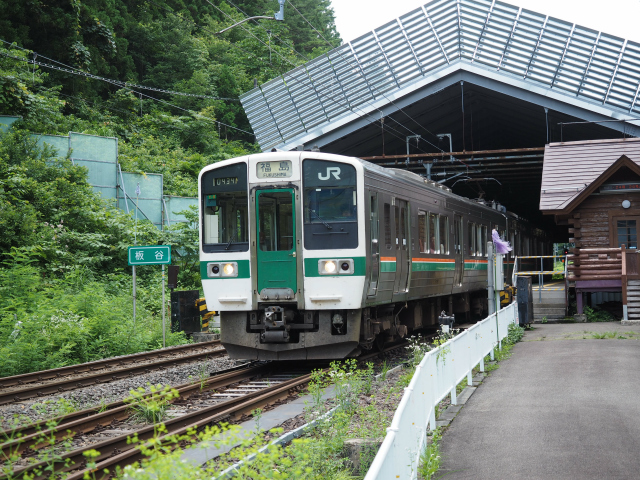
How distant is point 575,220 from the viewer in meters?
22.1

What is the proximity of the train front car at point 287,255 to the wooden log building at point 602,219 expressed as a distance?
39.0ft

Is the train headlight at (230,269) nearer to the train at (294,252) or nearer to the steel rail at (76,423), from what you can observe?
the train at (294,252)

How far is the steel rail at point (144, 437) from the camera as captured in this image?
5.87m

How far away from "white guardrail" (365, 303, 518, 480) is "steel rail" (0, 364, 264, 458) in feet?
8.85

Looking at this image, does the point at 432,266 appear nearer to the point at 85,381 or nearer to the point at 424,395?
the point at 85,381

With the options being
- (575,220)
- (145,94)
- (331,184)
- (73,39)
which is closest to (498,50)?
(575,220)

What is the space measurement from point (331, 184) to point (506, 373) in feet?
12.6

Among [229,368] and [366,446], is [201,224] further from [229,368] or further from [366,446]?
[366,446]

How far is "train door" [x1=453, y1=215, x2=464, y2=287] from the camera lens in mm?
17172

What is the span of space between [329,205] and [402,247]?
2.44 metres

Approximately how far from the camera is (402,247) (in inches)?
516

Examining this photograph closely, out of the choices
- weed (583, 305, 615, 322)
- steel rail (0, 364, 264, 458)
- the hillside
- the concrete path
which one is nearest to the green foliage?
the concrete path

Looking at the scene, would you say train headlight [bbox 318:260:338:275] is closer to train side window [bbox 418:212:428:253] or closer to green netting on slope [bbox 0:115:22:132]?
train side window [bbox 418:212:428:253]

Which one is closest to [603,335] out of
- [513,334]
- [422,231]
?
[513,334]
